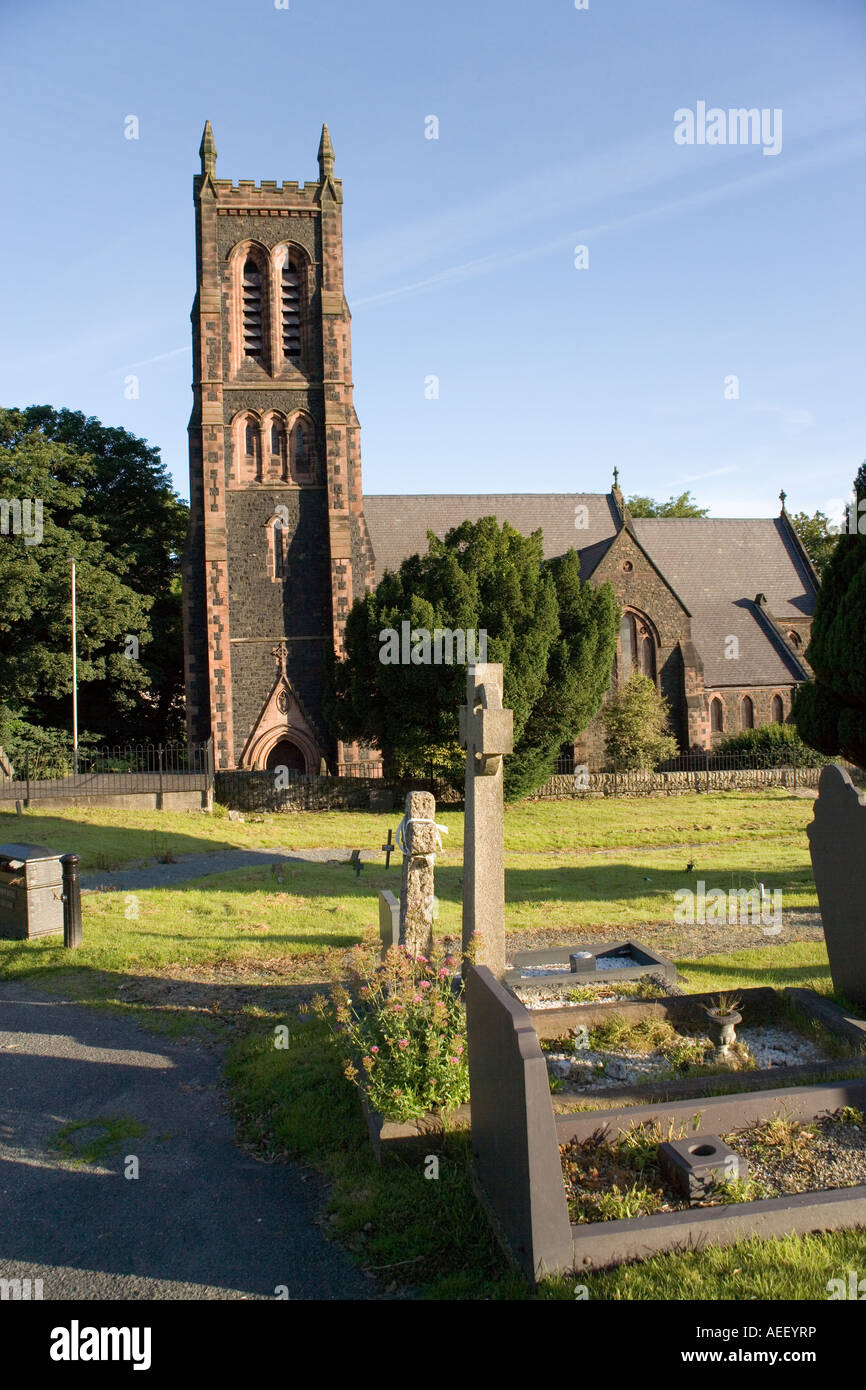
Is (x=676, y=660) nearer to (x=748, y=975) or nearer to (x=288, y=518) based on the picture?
(x=288, y=518)

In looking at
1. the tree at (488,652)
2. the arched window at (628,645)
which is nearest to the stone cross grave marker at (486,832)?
the tree at (488,652)

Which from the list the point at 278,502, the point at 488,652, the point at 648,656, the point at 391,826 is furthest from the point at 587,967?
the point at 648,656

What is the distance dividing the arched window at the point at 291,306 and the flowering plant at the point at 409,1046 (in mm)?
28927

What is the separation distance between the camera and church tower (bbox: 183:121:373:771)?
2936cm

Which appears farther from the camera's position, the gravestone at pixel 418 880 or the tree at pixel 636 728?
the tree at pixel 636 728

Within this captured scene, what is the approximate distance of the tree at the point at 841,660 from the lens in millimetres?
13547

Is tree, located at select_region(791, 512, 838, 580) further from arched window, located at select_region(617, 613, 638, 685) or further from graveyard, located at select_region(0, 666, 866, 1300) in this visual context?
graveyard, located at select_region(0, 666, 866, 1300)

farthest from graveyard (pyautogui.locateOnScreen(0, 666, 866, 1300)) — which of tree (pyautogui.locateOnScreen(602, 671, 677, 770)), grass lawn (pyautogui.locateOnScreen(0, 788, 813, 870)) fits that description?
tree (pyautogui.locateOnScreen(602, 671, 677, 770))

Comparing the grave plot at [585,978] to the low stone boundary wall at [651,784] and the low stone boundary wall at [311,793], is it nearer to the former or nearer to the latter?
the low stone boundary wall at [311,793]

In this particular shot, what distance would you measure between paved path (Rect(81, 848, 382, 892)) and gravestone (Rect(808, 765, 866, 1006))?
32.0 ft

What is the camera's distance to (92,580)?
32188 millimetres

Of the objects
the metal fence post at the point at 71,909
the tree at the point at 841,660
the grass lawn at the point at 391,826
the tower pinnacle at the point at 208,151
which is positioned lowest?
the grass lawn at the point at 391,826
